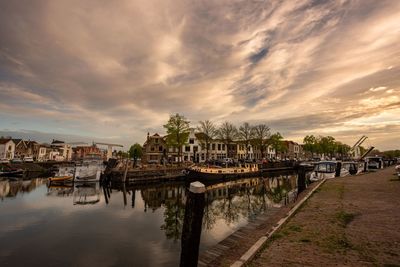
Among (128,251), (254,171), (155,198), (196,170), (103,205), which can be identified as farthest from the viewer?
(254,171)

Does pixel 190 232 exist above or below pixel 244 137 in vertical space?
below

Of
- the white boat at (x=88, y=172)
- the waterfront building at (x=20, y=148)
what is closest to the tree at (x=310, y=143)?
the white boat at (x=88, y=172)

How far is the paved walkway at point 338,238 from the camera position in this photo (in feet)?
22.5

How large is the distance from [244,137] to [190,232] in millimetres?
74854

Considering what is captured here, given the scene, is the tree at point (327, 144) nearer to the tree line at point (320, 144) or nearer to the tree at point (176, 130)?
the tree line at point (320, 144)

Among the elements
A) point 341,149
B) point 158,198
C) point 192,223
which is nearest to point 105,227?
point 158,198

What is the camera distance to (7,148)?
8388 centimetres

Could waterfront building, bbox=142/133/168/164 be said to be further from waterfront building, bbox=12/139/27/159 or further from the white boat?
waterfront building, bbox=12/139/27/159

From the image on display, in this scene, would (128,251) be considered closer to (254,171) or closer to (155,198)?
(155,198)

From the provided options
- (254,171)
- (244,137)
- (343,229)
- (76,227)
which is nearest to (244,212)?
(343,229)

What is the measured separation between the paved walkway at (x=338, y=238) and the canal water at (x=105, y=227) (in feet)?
17.0

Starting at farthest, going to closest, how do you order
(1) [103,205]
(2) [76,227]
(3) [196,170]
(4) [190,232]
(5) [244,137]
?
1. (5) [244,137]
2. (3) [196,170]
3. (1) [103,205]
4. (2) [76,227]
5. (4) [190,232]

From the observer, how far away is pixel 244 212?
814 inches

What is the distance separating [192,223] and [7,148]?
101809 mm
